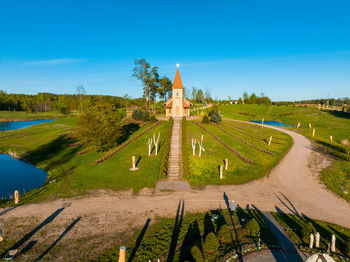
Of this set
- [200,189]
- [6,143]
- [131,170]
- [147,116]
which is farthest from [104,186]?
[6,143]

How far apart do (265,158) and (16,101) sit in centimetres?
18271

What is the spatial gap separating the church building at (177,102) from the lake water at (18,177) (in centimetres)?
3545

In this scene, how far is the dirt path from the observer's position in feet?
44.5

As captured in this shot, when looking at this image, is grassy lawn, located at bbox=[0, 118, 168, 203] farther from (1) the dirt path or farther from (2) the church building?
(2) the church building

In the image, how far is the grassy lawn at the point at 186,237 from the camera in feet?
39.3

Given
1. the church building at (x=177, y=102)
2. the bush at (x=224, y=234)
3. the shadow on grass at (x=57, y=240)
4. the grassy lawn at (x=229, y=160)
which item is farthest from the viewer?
the church building at (x=177, y=102)

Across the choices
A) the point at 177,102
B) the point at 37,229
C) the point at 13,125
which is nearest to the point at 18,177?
the point at 37,229

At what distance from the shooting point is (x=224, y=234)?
13430mm

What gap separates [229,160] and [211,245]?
1867cm

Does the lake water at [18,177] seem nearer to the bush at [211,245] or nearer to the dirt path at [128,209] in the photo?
the dirt path at [128,209]

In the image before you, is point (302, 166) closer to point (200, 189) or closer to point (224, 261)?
point (200, 189)

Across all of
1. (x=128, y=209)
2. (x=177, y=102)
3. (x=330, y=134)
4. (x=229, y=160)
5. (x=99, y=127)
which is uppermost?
(x=177, y=102)

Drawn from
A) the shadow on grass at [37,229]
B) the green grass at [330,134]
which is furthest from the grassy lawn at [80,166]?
the green grass at [330,134]

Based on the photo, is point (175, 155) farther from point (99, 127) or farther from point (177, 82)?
point (177, 82)
